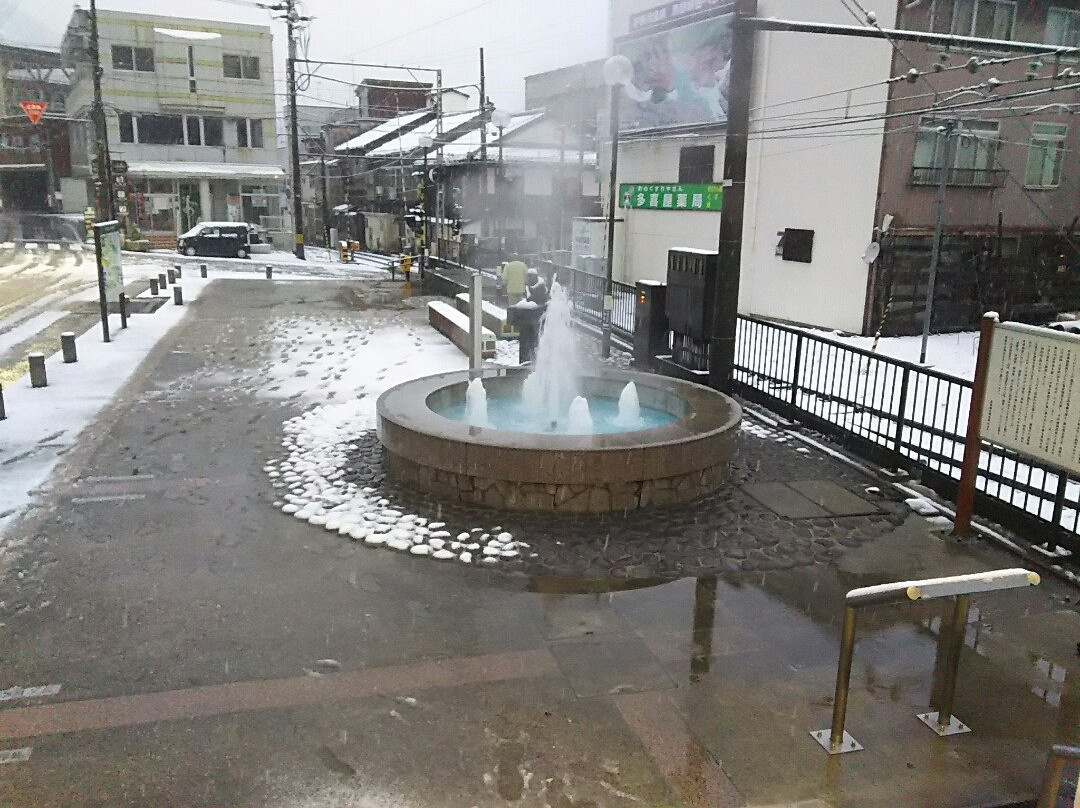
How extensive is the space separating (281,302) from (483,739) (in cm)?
2145

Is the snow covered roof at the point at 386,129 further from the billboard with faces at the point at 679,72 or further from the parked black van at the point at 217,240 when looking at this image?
the billboard with faces at the point at 679,72

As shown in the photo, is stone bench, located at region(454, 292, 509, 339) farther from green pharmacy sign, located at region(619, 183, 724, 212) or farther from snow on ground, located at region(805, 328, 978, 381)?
green pharmacy sign, located at region(619, 183, 724, 212)

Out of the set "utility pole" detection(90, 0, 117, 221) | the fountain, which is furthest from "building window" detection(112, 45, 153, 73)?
the fountain

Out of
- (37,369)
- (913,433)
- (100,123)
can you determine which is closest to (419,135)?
(100,123)

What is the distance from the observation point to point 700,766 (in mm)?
4625

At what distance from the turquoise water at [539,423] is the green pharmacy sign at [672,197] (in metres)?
16.2

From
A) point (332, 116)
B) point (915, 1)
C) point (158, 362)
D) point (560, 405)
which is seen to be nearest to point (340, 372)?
point (158, 362)

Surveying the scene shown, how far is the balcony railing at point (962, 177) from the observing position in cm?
2197

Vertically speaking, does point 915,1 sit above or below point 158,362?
above

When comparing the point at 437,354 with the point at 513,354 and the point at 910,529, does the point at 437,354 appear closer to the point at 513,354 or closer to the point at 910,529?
the point at 513,354

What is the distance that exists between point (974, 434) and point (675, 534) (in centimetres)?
289

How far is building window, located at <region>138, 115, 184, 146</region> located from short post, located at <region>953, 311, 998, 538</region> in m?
48.3

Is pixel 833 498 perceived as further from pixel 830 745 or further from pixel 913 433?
pixel 830 745

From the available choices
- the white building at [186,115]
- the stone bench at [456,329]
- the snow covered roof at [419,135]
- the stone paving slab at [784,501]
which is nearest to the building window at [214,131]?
the white building at [186,115]
